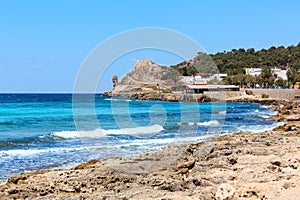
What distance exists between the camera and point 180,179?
28.0ft

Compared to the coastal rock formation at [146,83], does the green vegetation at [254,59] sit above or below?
above

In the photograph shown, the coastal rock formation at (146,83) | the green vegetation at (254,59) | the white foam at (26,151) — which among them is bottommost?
the white foam at (26,151)

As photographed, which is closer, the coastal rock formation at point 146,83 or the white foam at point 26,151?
the white foam at point 26,151

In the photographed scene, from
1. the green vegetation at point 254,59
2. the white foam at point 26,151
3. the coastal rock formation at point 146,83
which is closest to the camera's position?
the white foam at point 26,151

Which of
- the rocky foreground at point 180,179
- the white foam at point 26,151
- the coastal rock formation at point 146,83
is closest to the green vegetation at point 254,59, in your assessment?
the coastal rock formation at point 146,83

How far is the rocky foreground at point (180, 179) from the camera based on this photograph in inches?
241

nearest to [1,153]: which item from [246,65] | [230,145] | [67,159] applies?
[67,159]

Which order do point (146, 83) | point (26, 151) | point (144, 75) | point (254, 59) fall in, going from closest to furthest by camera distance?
point (26, 151), point (146, 83), point (144, 75), point (254, 59)

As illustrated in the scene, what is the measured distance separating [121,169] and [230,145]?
4.05m

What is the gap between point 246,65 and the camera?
148250 mm

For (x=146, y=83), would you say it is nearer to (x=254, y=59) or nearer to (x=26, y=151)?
(x=254, y=59)

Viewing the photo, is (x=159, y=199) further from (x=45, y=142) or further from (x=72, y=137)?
(x=72, y=137)

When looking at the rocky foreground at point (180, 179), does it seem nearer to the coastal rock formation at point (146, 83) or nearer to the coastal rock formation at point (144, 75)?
the coastal rock formation at point (146, 83)

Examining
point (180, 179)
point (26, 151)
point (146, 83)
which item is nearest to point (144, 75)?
point (146, 83)
